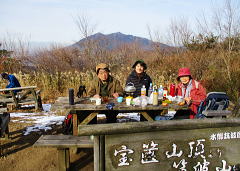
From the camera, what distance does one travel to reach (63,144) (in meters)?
2.79

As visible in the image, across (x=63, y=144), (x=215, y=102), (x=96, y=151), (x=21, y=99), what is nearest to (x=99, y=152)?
(x=96, y=151)

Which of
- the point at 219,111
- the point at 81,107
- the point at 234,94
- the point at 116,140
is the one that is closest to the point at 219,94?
the point at 219,111

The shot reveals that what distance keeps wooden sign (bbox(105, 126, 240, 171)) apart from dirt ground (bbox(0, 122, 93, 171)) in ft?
4.84

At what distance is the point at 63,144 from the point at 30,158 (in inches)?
46.7

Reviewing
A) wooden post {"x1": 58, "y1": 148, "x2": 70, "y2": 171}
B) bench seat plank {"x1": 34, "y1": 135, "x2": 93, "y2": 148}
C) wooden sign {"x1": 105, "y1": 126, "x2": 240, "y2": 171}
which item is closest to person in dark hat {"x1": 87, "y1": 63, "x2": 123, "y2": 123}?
bench seat plank {"x1": 34, "y1": 135, "x2": 93, "y2": 148}

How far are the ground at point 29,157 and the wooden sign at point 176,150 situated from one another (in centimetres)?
147

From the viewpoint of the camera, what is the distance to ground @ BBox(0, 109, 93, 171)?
325cm

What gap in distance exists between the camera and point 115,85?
411 centimetres

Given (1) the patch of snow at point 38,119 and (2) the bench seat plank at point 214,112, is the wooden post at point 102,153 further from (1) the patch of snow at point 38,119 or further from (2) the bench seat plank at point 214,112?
(1) the patch of snow at point 38,119

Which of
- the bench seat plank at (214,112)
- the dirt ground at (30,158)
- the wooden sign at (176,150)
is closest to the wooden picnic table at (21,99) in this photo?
the dirt ground at (30,158)

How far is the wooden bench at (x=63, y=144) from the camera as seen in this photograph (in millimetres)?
2777

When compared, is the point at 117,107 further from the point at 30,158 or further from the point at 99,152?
the point at 30,158

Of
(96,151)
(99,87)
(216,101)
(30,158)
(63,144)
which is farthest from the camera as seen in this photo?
(99,87)

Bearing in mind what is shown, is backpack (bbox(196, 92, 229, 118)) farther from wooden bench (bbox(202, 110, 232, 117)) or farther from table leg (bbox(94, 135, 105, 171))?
table leg (bbox(94, 135, 105, 171))
